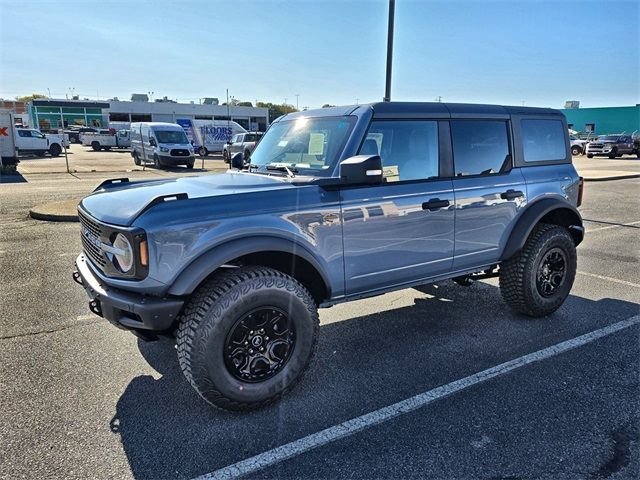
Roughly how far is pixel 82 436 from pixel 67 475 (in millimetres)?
354

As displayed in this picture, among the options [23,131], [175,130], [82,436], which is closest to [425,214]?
[82,436]

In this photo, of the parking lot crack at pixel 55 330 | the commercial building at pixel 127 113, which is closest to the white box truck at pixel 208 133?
the commercial building at pixel 127 113

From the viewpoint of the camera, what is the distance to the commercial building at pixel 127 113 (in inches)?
2493

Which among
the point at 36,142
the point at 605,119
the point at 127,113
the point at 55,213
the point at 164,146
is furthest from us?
the point at 127,113

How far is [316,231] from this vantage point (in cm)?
328

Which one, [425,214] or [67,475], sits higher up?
[425,214]

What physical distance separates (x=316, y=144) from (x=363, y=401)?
2.01 m

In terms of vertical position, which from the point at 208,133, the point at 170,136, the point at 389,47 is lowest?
the point at 170,136

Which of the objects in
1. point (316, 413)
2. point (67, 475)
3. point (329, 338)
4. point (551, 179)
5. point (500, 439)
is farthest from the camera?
point (551, 179)

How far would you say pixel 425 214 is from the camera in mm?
3797

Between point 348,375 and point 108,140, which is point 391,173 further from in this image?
point 108,140

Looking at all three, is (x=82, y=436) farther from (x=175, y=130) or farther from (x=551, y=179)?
(x=175, y=130)

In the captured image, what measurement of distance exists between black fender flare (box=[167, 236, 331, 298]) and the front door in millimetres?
476

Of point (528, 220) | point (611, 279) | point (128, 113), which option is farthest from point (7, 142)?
point (128, 113)
